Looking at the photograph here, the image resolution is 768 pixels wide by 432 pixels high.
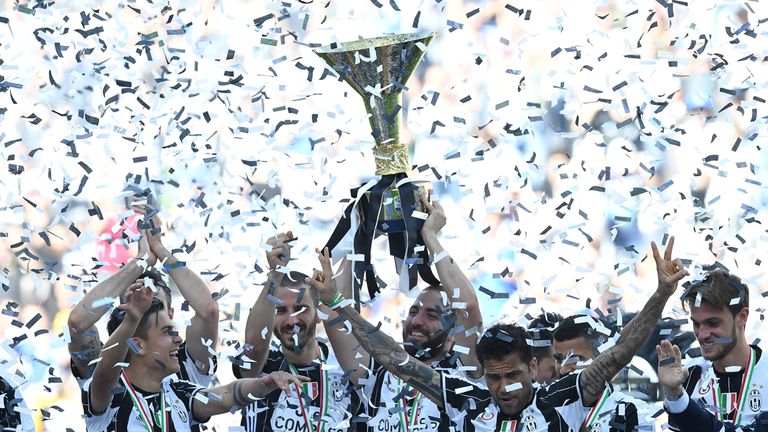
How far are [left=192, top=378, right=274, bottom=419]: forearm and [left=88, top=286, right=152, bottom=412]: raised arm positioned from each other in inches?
15.5

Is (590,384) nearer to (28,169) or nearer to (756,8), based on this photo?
(756,8)

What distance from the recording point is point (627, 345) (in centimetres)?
560

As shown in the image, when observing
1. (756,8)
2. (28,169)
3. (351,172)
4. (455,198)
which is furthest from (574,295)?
(28,169)

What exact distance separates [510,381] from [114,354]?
5.96ft

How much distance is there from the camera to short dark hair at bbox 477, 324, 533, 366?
219 inches

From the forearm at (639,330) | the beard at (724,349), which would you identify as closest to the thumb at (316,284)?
the forearm at (639,330)

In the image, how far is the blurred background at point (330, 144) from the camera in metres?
7.48

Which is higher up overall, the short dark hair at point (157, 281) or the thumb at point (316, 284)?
the thumb at point (316, 284)

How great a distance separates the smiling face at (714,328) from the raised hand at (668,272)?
0.44 meters

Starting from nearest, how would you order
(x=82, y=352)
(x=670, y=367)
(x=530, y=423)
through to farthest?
(x=670, y=367) < (x=530, y=423) < (x=82, y=352)

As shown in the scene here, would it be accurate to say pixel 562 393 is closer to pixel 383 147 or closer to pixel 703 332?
pixel 703 332

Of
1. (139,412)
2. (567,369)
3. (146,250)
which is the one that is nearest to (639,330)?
(567,369)

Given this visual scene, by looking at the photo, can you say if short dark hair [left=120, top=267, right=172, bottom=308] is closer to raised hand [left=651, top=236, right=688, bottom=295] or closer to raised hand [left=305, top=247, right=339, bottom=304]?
raised hand [left=305, top=247, right=339, bottom=304]

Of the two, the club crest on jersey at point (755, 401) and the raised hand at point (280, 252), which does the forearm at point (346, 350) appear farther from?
the club crest on jersey at point (755, 401)
